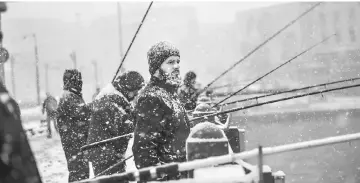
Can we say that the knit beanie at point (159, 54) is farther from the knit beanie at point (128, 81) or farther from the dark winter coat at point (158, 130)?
the knit beanie at point (128, 81)

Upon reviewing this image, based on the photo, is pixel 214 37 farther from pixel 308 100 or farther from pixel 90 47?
pixel 308 100

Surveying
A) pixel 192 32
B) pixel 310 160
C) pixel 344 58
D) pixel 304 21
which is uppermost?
pixel 192 32

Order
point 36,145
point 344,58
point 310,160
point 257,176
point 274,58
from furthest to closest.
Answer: point 274,58
point 344,58
point 36,145
point 310,160
point 257,176

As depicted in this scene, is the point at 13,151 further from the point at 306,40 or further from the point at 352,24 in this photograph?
the point at 306,40

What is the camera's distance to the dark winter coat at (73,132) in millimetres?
5242

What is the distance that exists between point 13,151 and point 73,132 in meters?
4.30

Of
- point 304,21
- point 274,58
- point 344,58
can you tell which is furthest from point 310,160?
point 274,58

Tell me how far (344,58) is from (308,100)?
28.3m

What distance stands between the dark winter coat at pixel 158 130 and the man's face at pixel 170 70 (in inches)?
6.5

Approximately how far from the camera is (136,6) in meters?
173

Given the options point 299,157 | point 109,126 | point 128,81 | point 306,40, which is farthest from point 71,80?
point 306,40

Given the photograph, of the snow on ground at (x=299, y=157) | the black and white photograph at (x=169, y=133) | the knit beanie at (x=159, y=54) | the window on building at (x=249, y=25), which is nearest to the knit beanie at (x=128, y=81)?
the black and white photograph at (x=169, y=133)

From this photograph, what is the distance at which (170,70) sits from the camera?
3.07 m

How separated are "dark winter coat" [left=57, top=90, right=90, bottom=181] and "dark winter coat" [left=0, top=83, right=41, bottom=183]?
167 inches
